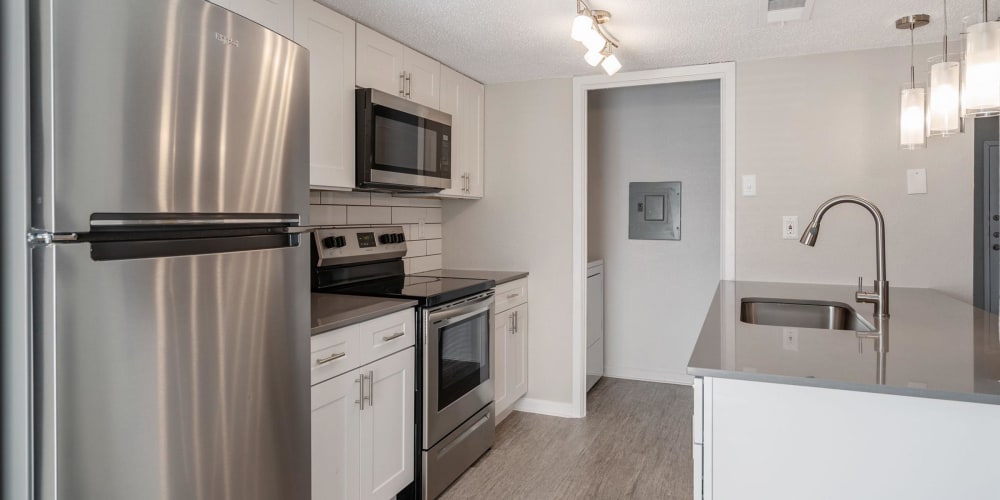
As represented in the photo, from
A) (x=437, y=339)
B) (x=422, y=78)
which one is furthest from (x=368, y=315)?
(x=422, y=78)

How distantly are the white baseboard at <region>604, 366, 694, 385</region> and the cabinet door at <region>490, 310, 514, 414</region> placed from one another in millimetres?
1330

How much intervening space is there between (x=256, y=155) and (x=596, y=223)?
3254mm

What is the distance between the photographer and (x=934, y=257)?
2842mm

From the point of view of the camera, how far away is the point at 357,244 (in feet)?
9.40

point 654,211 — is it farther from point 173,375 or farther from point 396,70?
point 173,375

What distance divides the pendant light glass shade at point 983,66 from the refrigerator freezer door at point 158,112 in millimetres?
1625

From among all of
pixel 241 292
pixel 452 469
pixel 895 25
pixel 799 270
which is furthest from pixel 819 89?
pixel 241 292

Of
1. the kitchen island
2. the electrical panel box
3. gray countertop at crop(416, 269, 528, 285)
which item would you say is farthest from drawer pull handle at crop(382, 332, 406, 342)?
the electrical panel box

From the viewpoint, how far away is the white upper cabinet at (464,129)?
3.29m

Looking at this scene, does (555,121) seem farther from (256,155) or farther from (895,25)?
(256,155)

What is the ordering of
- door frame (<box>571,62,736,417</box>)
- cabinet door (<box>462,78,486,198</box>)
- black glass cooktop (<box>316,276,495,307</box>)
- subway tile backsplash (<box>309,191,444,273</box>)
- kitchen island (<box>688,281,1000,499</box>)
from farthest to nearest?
cabinet door (<box>462,78,486,198</box>), door frame (<box>571,62,736,417</box>), subway tile backsplash (<box>309,191,444,273</box>), black glass cooktop (<box>316,276,495,307</box>), kitchen island (<box>688,281,1000,499</box>)

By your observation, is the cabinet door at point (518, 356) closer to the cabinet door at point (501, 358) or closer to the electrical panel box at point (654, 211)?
the cabinet door at point (501, 358)

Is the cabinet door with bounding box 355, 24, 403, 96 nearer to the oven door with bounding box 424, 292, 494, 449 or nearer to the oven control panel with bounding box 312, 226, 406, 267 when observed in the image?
the oven control panel with bounding box 312, 226, 406, 267

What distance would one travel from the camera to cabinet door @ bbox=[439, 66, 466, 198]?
10.6ft
